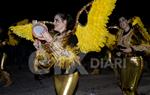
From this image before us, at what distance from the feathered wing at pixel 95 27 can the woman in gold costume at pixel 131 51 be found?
1.70 metres

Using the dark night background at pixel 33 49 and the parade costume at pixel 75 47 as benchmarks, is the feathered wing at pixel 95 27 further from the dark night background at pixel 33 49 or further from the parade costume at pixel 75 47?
the dark night background at pixel 33 49

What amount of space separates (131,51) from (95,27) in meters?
1.87

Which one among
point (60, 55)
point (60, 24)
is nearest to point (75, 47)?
point (60, 55)

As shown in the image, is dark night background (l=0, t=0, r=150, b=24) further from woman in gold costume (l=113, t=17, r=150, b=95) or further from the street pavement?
woman in gold costume (l=113, t=17, r=150, b=95)

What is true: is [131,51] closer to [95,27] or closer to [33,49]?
[95,27]

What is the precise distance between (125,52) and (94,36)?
1.80 meters

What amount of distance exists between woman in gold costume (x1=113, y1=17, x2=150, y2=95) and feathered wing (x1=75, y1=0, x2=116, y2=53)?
1.70m

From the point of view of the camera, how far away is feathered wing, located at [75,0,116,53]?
5.32 metres

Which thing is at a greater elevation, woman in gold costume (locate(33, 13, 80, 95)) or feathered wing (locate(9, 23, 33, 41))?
feathered wing (locate(9, 23, 33, 41))

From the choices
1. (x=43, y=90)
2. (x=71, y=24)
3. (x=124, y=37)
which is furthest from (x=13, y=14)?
(x=71, y=24)

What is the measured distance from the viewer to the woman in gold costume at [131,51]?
7.04 meters

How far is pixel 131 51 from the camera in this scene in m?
7.02

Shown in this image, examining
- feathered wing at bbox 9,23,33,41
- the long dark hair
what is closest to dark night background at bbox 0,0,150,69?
feathered wing at bbox 9,23,33,41

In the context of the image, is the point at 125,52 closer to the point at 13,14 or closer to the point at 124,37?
the point at 124,37
